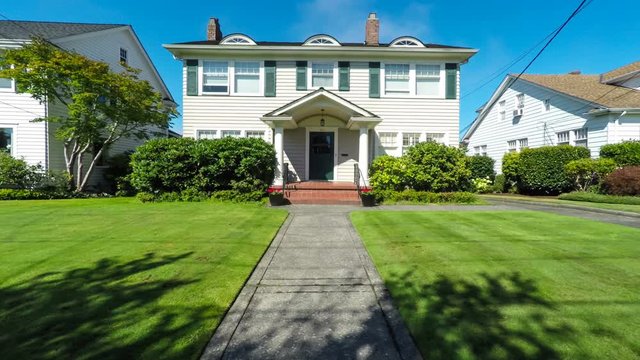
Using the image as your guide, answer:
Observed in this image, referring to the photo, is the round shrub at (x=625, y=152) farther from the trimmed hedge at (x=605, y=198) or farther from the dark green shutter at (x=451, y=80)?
the dark green shutter at (x=451, y=80)

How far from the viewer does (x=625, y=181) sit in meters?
12.2

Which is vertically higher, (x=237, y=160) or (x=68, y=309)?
(x=237, y=160)

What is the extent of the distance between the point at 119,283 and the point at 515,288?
4.62 meters

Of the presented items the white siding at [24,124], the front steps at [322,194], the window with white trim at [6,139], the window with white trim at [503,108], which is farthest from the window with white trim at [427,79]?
the window with white trim at [6,139]

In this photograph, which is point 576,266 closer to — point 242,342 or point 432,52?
point 242,342

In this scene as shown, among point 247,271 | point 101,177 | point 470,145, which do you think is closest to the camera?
point 247,271

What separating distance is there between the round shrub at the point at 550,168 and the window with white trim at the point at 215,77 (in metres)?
15.4

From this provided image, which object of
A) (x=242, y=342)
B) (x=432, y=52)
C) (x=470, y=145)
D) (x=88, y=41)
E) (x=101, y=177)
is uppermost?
(x=88, y=41)

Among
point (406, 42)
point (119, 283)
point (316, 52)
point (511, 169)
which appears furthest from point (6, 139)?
point (511, 169)

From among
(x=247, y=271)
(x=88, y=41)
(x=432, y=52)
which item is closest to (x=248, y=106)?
(x=432, y=52)

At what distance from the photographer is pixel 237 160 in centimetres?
1159

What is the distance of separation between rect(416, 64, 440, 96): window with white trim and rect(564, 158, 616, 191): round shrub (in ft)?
23.1

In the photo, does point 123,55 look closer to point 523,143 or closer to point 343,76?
point 343,76

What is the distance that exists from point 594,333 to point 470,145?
27.9 meters
